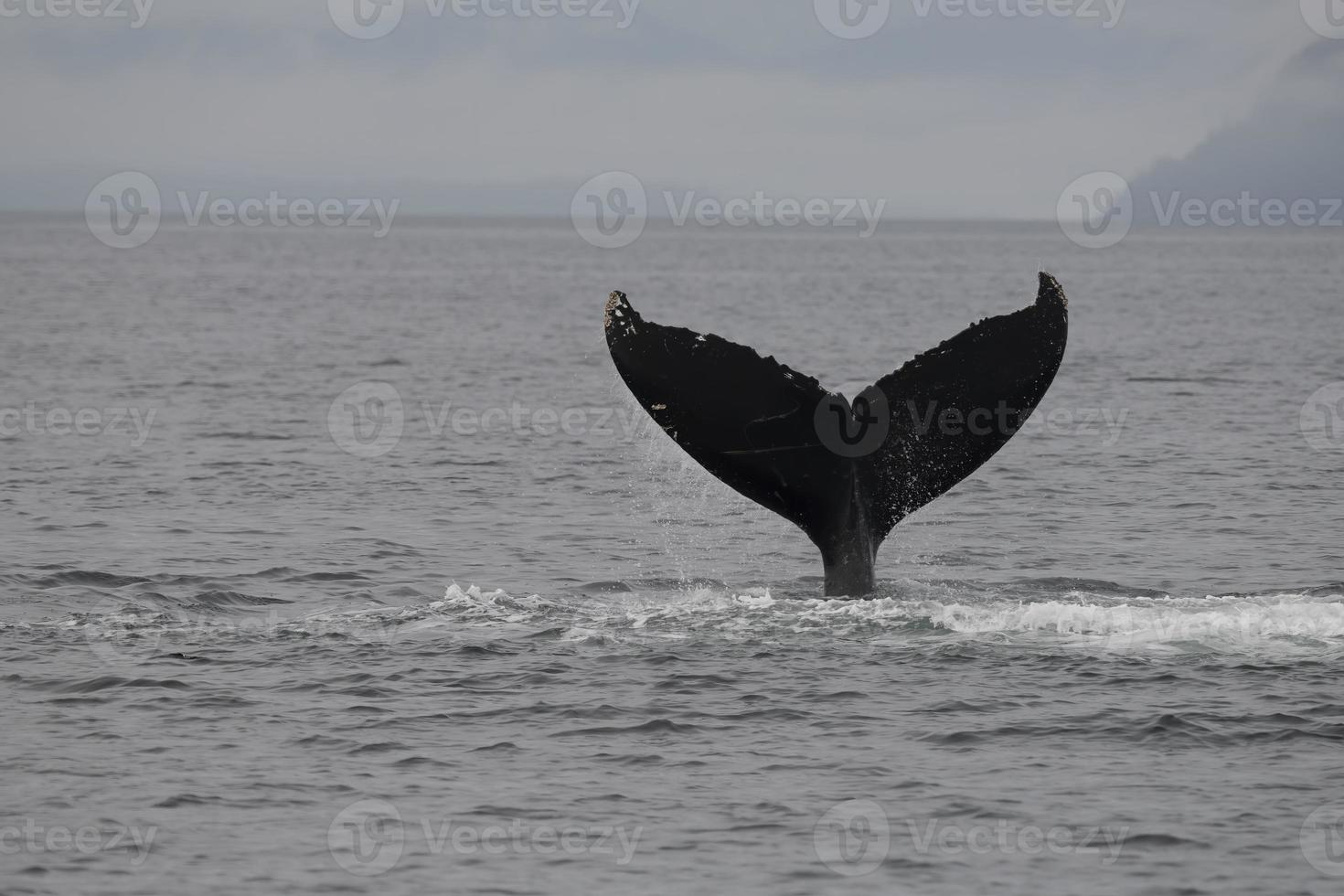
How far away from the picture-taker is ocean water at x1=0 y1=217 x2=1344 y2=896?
353 inches

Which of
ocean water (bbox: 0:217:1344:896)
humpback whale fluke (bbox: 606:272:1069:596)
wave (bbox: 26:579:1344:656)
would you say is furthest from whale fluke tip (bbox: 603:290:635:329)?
wave (bbox: 26:579:1344:656)

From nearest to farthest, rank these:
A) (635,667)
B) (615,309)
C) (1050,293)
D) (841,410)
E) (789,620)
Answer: (615,309) < (1050,293) < (841,410) < (635,667) < (789,620)

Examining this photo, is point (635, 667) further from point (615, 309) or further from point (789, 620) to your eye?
point (615, 309)

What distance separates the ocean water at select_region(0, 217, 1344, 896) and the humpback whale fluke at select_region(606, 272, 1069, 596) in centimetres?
117

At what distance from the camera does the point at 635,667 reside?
11891 millimetres

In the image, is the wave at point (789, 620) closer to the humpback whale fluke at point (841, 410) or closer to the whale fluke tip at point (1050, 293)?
the humpback whale fluke at point (841, 410)

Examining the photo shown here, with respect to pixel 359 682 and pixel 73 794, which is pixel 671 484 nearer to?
pixel 359 682

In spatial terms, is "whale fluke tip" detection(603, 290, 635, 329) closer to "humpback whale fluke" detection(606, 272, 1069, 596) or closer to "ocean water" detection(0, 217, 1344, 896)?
"humpback whale fluke" detection(606, 272, 1069, 596)

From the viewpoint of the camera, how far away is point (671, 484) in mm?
25438

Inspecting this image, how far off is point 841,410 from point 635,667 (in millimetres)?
2201

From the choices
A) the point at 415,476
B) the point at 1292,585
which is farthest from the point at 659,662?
the point at 415,476

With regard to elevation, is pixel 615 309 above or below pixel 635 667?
above

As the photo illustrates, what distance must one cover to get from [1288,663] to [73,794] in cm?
752

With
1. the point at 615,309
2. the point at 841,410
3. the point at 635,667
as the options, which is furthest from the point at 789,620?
the point at 615,309
